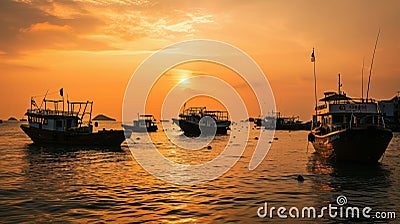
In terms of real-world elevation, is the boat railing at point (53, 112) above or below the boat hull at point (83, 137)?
above

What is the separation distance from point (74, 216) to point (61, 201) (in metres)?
3.12

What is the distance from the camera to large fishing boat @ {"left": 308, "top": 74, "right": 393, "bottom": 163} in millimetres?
30109

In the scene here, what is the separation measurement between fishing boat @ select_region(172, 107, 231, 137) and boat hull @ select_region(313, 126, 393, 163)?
77646 mm

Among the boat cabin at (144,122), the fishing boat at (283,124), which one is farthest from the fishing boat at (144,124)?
the fishing boat at (283,124)

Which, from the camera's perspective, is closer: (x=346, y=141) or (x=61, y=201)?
(x=61, y=201)

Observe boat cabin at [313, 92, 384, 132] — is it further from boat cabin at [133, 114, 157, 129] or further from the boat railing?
boat cabin at [133, 114, 157, 129]

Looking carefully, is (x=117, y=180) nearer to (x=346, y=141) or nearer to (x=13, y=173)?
(x=13, y=173)

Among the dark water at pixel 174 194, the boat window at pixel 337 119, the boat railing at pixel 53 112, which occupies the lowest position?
the dark water at pixel 174 194

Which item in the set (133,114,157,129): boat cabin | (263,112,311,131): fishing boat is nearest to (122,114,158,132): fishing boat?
(133,114,157,129): boat cabin

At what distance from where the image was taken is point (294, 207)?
56.3 ft

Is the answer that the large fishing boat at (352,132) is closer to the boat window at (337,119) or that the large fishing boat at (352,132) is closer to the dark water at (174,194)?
the boat window at (337,119)

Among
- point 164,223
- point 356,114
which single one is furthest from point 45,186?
point 356,114

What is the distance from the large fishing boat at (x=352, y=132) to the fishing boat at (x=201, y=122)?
71.6 m
